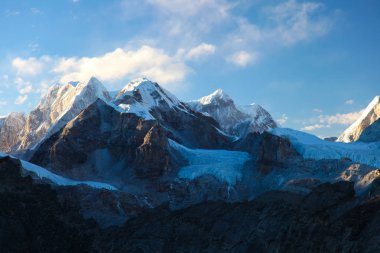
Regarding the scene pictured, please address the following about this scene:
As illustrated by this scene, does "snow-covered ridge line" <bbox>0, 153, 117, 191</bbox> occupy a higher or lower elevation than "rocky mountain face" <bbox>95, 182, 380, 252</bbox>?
higher

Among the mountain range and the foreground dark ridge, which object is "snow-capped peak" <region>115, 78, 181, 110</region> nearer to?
the mountain range

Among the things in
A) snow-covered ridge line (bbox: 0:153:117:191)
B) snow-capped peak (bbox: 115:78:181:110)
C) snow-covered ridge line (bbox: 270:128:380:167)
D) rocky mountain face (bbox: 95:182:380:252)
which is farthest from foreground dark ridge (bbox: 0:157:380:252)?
snow-capped peak (bbox: 115:78:181:110)

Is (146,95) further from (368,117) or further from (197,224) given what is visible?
(197,224)

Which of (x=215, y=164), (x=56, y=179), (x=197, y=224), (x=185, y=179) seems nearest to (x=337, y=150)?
(x=215, y=164)

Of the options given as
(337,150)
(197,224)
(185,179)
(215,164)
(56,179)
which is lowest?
(197,224)

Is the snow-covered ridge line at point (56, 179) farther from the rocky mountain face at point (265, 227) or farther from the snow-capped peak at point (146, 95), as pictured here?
the snow-capped peak at point (146, 95)

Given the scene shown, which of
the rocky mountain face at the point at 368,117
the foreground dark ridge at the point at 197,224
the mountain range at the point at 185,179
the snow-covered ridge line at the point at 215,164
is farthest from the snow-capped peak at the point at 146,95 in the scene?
the foreground dark ridge at the point at 197,224

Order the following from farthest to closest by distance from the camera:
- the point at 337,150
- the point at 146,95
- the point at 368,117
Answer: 1. the point at 368,117
2. the point at 146,95
3. the point at 337,150
